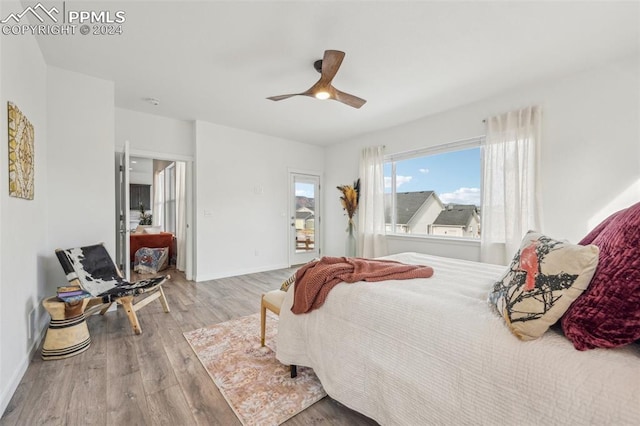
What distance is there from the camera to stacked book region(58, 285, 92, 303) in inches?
87.0

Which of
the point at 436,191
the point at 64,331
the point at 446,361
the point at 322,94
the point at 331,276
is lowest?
the point at 64,331

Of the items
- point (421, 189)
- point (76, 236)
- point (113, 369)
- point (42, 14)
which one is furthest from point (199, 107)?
point (421, 189)

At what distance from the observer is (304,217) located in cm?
582

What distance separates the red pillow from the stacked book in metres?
3.19

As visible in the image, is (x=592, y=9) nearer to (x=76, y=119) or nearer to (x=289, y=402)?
(x=289, y=402)

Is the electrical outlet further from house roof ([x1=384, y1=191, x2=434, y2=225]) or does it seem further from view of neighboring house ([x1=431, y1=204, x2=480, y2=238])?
view of neighboring house ([x1=431, y1=204, x2=480, y2=238])

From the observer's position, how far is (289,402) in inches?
64.6

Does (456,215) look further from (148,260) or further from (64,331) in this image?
(148,260)

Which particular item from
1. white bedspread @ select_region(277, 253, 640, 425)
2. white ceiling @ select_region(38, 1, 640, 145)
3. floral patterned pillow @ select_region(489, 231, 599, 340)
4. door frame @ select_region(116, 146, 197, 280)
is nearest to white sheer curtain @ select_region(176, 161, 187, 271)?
door frame @ select_region(116, 146, 197, 280)

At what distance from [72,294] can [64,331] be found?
296 millimetres

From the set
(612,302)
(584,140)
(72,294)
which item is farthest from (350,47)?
(72,294)

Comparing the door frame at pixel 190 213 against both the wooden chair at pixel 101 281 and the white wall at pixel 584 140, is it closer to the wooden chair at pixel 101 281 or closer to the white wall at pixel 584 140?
the wooden chair at pixel 101 281

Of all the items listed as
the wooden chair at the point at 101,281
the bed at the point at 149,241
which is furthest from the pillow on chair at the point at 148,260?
the wooden chair at the point at 101,281

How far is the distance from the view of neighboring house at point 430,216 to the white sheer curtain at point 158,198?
5810mm
